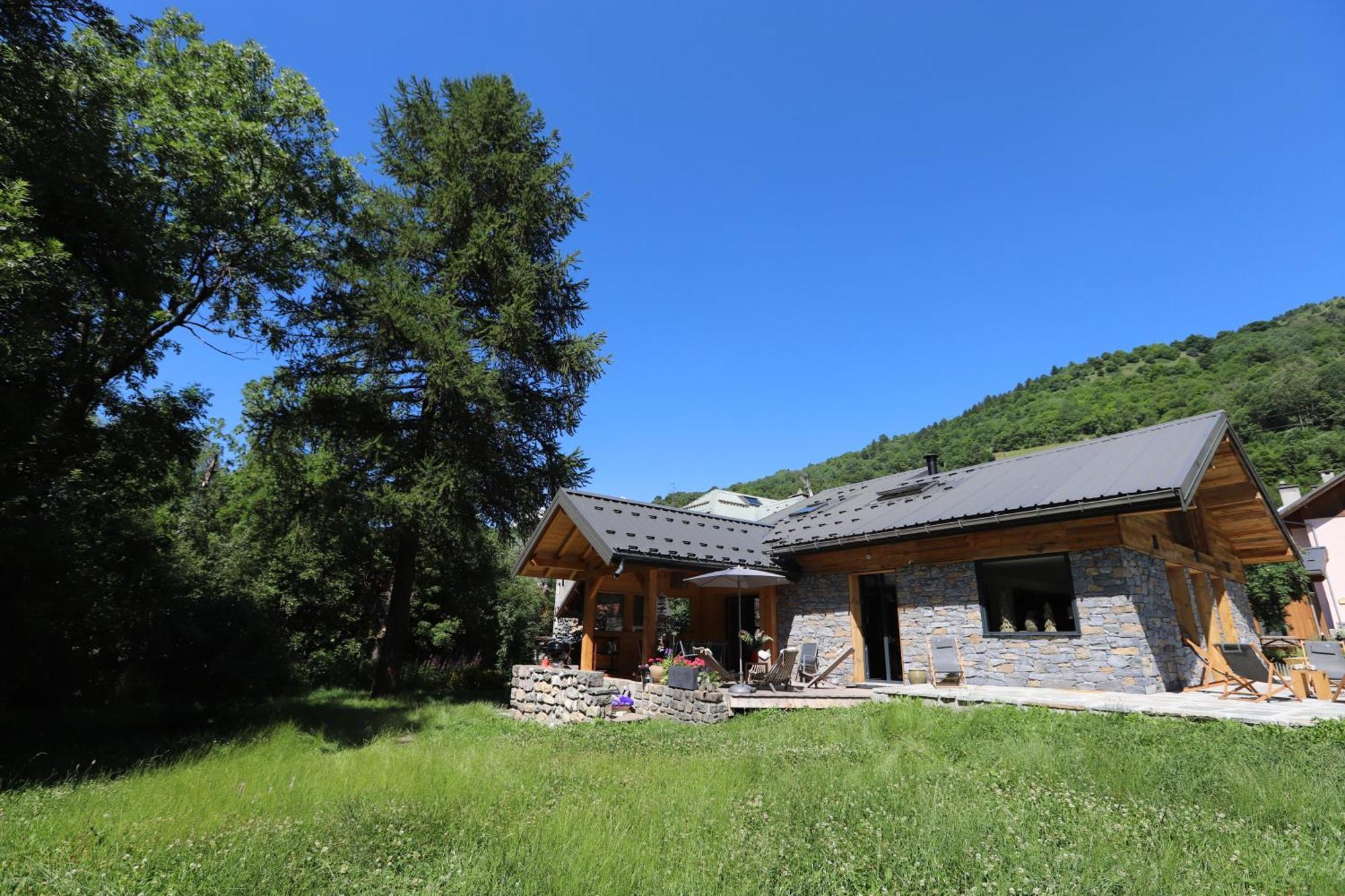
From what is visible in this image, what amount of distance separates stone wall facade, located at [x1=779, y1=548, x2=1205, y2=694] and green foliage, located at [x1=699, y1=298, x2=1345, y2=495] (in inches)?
885

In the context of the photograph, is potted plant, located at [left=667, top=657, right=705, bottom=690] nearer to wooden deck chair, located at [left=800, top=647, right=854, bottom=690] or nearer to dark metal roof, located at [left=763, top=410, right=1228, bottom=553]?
wooden deck chair, located at [left=800, top=647, right=854, bottom=690]

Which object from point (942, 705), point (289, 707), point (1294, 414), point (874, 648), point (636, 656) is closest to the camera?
point (942, 705)

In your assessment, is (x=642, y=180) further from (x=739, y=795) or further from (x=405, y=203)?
(x=739, y=795)

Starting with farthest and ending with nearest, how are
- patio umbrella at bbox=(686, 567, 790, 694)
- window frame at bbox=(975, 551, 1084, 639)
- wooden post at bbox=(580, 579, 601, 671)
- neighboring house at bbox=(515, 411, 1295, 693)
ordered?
wooden post at bbox=(580, 579, 601, 671) < patio umbrella at bbox=(686, 567, 790, 694) < window frame at bbox=(975, 551, 1084, 639) < neighboring house at bbox=(515, 411, 1295, 693)

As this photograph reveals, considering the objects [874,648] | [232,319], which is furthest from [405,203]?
[874,648]

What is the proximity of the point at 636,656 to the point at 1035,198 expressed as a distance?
1516cm

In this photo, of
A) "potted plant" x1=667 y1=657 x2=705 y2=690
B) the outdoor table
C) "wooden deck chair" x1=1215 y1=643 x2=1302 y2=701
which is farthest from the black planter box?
the outdoor table

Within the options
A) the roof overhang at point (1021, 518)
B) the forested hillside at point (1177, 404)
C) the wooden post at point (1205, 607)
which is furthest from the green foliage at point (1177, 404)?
the roof overhang at point (1021, 518)

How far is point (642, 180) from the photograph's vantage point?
14.8m

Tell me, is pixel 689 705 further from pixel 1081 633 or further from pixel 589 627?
pixel 1081 633

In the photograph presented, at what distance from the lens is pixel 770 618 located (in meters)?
13.8

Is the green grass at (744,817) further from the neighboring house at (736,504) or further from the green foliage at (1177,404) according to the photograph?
the neighboring house at (736,504)

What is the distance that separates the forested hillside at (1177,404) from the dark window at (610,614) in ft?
96.9

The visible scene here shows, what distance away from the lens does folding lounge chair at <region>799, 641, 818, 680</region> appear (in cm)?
1232
